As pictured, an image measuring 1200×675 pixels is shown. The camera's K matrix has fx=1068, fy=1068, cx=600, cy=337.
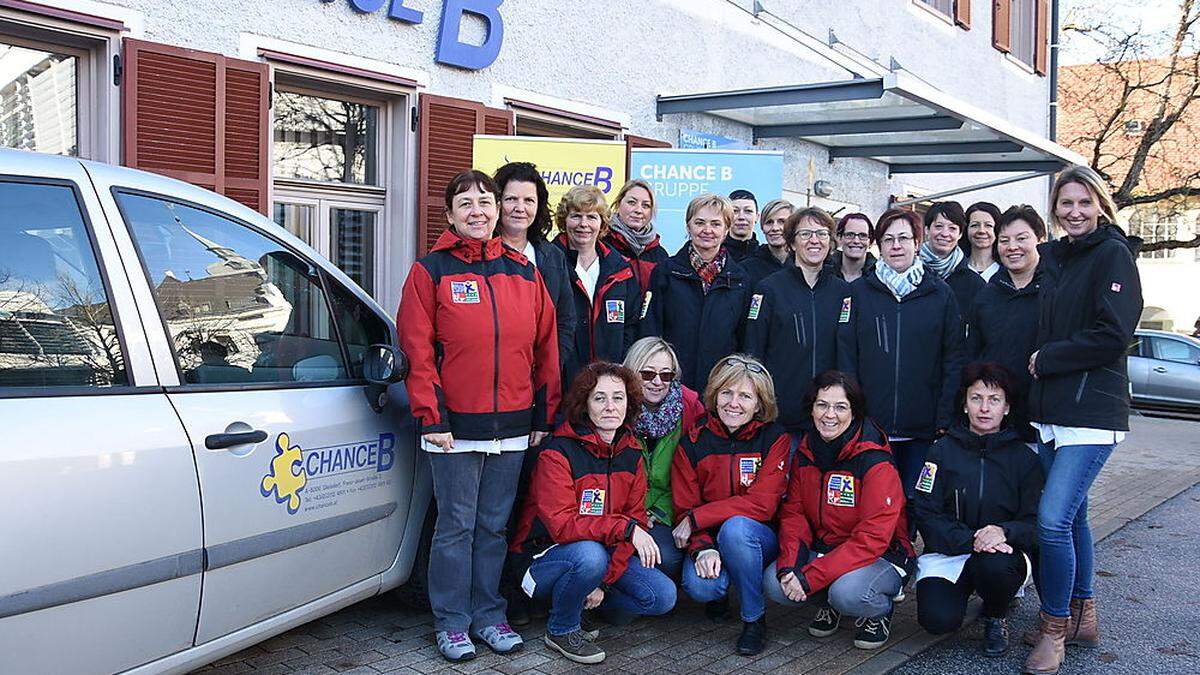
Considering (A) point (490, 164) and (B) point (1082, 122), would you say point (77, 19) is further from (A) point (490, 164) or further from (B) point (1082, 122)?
(B) point (1082, 122)

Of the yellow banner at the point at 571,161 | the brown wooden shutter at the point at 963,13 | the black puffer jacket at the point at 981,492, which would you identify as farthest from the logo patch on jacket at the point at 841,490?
the brown wooden shutter at the point at 963,13

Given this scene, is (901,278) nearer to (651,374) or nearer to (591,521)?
(651,374)

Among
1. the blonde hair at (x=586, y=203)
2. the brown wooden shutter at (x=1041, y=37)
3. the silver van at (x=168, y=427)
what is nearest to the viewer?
the silver van at (x=168, y=427)

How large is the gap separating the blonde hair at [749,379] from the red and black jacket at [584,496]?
1.24ft

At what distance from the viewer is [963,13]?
1370 centimetres

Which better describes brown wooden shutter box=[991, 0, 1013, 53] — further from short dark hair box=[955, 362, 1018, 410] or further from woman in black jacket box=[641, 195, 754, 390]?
short dark hair box=[955, 362, 1018, 410]

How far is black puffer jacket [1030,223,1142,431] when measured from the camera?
375 centimetres

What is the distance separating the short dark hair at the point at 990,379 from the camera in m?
4.12

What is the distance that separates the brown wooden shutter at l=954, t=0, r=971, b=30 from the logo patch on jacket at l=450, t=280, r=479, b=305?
1173 centimetres

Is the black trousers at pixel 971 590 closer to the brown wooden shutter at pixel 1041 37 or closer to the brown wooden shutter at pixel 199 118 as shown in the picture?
the brown wooden shutter at pixel 199 118

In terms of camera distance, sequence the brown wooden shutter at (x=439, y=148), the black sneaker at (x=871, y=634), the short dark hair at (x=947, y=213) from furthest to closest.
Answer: the brown wooden shutter at (x=439, y=148)
the short dark hair at (x=947, y=213)
the black sneaker at (x=871, y=634)

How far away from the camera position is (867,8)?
11.9 metres

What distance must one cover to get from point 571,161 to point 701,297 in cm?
243

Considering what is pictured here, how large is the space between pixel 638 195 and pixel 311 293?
1896 millimetres
